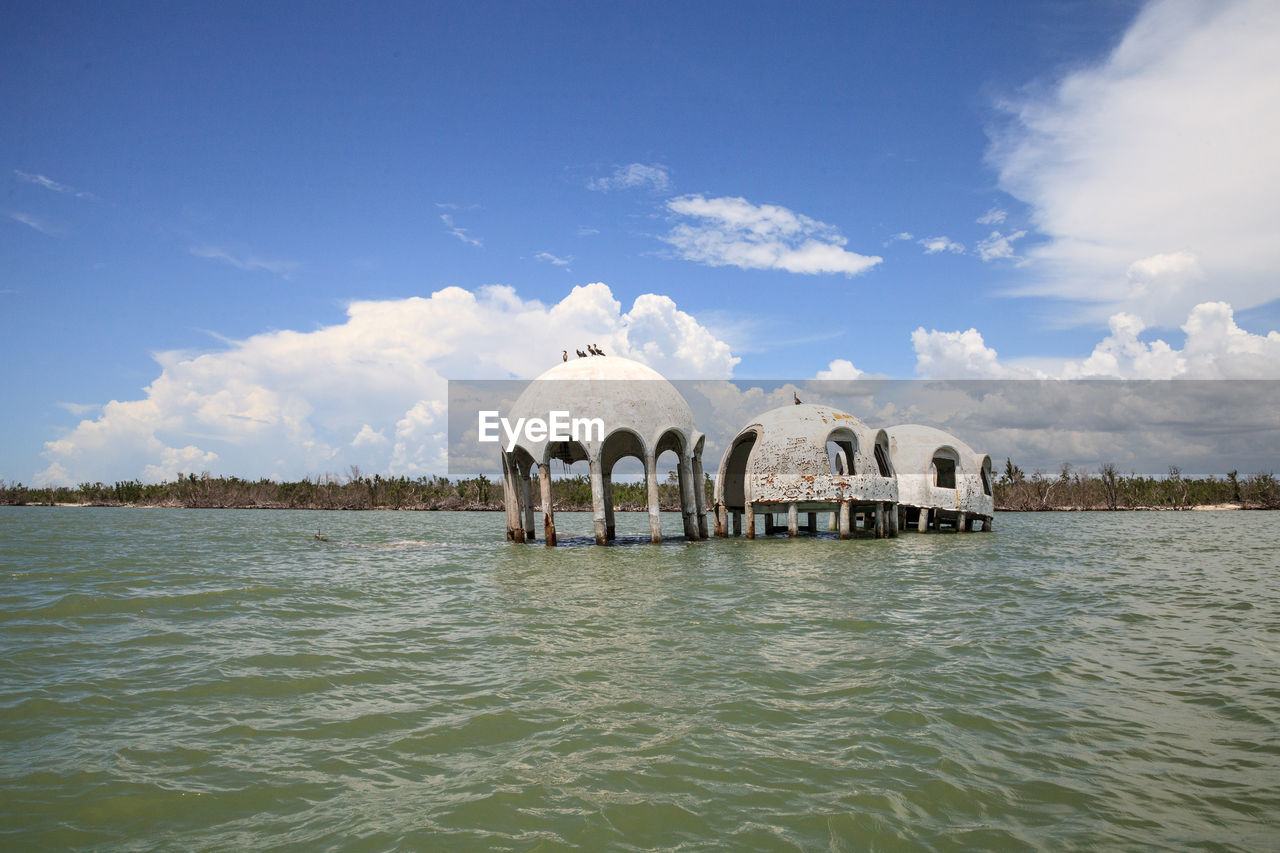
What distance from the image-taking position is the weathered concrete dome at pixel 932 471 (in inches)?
1178

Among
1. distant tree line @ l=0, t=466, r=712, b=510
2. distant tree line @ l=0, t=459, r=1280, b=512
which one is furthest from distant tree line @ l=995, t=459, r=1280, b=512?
distant tree line @ l=0, t=466, r=712, b=510

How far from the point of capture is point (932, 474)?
1184 inches

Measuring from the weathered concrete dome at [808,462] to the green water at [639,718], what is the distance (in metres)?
10.9

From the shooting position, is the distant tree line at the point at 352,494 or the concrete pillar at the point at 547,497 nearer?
the concrete pillar at the point at 547,497

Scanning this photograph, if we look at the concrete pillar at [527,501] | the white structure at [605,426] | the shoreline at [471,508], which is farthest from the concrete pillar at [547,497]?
the shoreline at [471,508]

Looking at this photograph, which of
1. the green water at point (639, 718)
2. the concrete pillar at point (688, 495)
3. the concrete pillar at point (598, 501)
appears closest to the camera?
the green water at point (639, 718)

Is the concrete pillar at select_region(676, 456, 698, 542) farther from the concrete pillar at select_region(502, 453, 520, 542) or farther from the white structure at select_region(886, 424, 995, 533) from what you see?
the white structure at select_region(886, 424, 995, 533)

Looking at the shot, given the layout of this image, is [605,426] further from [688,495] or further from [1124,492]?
[1124,492]

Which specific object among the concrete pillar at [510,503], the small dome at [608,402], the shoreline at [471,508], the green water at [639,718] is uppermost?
the small dome at [608,402]

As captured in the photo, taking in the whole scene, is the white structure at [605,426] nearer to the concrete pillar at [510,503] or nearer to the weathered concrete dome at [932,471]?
the concrete pillar at [510,503]

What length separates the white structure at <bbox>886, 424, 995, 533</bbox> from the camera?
2994 centimetres

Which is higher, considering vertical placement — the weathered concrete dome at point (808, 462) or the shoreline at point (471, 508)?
the weathered concrete dome at point (808, 462)

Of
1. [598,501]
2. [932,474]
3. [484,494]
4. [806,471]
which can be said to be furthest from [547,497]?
[484,494]

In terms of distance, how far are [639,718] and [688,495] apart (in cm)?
1952
